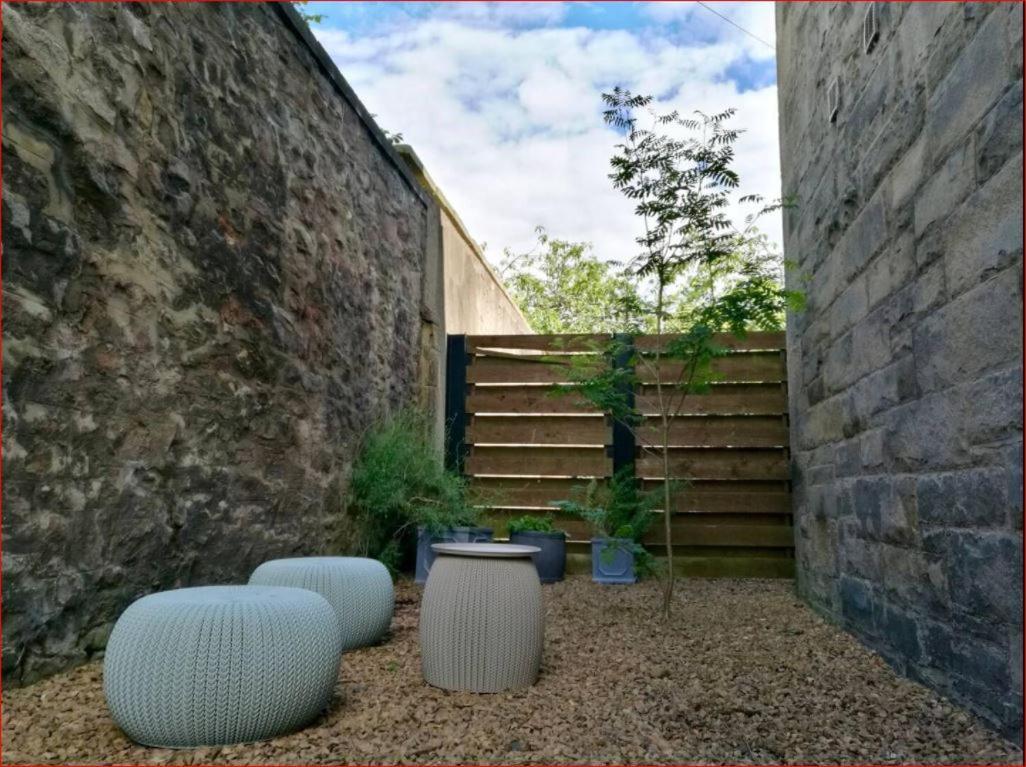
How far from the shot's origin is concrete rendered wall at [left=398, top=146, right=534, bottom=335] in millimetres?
6383

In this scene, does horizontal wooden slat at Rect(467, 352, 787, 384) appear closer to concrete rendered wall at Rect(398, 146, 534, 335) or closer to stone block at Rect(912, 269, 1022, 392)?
concrete rendered wall at Rect(398, 146, 534, 335)

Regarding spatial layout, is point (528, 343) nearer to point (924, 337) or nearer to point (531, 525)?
point (531, 525)

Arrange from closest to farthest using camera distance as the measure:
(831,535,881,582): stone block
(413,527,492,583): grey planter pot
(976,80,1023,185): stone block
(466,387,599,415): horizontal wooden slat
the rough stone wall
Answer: (976,80,1023,185): stone block → the rough stone wall → (831,535,881,582): stone block → (413,527,492,583): grey planter pot → (466,387,599,415): horizontal wooden slat

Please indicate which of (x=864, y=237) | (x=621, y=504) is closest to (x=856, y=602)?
(x=864, y=237)

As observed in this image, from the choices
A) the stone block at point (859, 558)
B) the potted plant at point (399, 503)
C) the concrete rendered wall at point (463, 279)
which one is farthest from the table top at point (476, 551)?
the concrete rendered wall at point (463, 279)

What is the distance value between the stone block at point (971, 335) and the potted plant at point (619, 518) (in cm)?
270

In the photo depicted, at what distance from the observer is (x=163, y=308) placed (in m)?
2.80

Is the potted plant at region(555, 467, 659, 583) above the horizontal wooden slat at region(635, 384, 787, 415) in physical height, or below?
below

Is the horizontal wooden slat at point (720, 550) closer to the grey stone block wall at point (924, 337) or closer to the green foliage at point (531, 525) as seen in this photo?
the green foliage at point (531, 525)

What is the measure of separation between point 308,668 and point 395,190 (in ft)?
13.4

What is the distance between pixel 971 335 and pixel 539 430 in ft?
13.0

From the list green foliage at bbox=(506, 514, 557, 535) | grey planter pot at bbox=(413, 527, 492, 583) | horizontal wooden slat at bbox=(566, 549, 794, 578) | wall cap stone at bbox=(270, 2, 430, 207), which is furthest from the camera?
horizontal wooden slat at bbox=(566, 549, 794, 578)

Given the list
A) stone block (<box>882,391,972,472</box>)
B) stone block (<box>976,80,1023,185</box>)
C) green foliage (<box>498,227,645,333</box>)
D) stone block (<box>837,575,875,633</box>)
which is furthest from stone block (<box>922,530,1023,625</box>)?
green foliage (<box>498,227,645,333</box>)

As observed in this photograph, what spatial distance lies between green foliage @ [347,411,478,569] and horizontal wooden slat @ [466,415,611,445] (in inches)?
31.1
